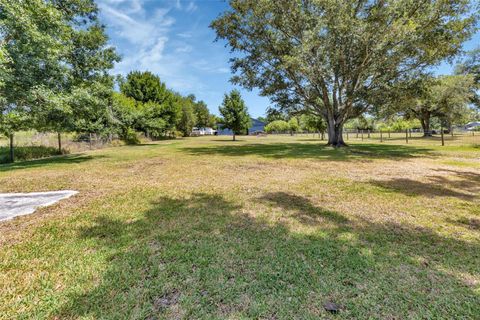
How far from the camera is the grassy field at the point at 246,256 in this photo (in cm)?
178

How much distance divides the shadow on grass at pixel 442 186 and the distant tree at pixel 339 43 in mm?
8091

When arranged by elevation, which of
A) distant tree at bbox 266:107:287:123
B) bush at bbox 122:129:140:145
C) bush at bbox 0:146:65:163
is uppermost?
distant tree at bbox 266:107:287:123

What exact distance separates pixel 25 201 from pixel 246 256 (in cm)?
468

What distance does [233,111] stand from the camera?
27.9 metres

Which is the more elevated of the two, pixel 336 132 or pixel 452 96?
pixel 452 96

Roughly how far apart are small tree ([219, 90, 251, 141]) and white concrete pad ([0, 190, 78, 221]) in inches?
932

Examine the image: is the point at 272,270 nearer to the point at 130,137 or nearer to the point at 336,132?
the point at 336,132

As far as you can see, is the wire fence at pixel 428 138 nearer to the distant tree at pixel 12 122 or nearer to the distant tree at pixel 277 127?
the distant tree at pixel 277 127

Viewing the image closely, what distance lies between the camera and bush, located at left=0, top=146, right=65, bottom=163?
1123 cm

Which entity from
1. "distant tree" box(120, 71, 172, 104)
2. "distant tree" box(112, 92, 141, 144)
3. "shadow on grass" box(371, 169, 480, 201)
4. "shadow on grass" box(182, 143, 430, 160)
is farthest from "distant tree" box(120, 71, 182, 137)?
"shadow on grass" box(371, 169, 480, 201)

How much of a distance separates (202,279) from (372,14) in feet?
52.1

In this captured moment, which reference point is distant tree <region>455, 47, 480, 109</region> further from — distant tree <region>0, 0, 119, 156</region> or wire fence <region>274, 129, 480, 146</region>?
distant tree <region>0, 0, 119, 156</region>

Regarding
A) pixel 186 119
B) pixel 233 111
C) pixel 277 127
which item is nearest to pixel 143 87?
pixel 233 111

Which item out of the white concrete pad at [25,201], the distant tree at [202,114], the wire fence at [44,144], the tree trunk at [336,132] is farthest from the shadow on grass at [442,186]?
the distant tree at [202,114]
